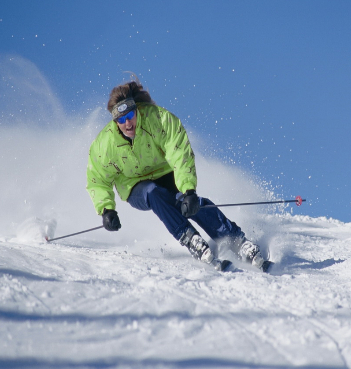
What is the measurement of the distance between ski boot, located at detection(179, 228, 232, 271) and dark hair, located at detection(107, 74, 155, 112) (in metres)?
1.35

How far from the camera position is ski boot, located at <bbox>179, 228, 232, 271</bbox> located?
3172mm

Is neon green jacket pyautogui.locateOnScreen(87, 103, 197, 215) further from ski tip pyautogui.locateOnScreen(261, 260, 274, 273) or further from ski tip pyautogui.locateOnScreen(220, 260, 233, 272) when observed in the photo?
ski tip pyautogui.locateOnScreen(261, 260, 274, 273)

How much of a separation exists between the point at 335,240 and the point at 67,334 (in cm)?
518

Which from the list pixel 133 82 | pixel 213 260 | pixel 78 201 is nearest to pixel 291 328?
pixel 213 260

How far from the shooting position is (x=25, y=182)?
372 inches

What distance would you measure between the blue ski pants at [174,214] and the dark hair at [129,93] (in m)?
0.81

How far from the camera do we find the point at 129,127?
138 inches

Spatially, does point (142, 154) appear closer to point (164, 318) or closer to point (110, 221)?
point (110, 221)

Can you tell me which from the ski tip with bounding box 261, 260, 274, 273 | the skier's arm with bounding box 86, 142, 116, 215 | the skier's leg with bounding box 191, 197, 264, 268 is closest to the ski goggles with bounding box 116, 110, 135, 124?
the skier's arm with bounding box 86, 142, 116, 215

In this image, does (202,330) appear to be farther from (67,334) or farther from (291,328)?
(67,334)

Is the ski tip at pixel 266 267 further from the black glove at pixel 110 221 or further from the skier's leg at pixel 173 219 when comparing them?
the black glove at pixel 110 221

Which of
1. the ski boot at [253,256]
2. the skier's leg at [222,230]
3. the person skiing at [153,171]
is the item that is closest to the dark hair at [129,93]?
the person skiing at [153,171]

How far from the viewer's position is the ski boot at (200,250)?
10.4 ft

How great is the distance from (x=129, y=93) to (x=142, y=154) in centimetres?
59
